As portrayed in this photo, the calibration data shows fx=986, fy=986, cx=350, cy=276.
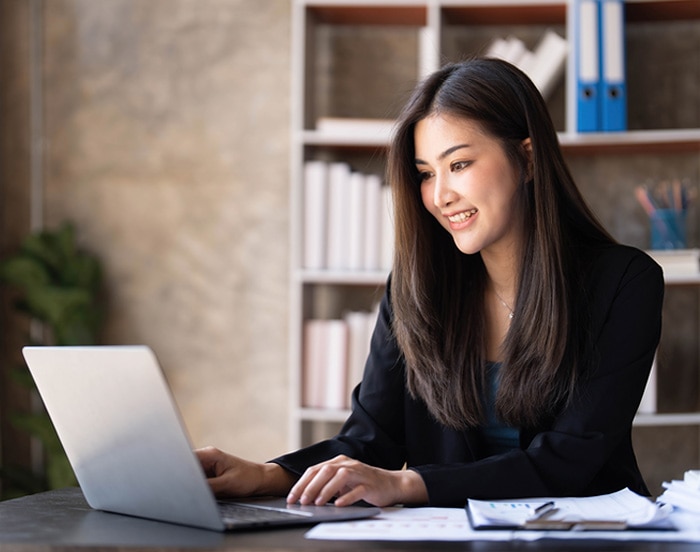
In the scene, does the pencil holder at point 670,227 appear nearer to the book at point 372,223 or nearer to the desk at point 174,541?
the book at point 372,223

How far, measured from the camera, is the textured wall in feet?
11.2

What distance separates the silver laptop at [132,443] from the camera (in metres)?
1.07

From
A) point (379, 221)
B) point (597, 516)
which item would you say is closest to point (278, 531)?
point (597, 516)

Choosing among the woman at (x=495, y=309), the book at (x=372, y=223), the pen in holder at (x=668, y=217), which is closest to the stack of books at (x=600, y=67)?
the pen in holder at (x=668, y=217)

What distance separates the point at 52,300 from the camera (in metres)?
3.12

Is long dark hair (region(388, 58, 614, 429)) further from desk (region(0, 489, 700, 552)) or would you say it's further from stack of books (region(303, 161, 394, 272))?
stack of books (region(303, 161, 394, 272))

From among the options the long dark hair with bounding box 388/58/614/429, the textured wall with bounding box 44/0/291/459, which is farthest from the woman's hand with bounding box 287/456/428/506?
the textured wall with bounding box 44/0/291/459

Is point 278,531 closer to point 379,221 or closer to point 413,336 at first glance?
point 413,336

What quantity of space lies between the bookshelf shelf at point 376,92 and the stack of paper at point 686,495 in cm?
172

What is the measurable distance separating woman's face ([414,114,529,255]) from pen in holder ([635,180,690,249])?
138 cm

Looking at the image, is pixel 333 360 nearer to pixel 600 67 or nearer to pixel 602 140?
pixel 602 140

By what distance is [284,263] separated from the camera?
3.40 meters

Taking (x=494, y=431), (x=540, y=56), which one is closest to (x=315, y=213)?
(x=540, y=56)

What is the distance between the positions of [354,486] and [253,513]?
165 mm
